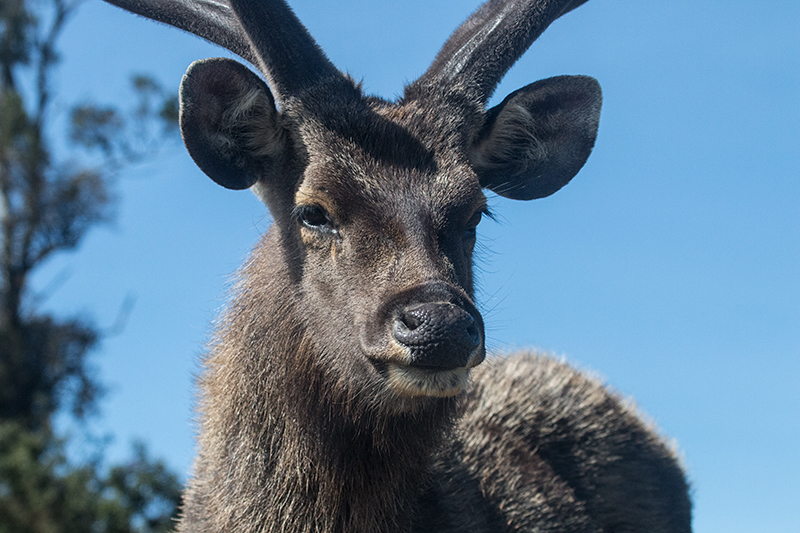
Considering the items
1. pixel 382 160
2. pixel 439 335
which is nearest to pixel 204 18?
pixel 382 160

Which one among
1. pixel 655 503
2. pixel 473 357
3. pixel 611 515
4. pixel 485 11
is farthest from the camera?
pixel 655 503

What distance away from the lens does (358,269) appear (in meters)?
4.68

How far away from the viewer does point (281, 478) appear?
16.7 feet

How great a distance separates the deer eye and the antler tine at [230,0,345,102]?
2.90 feet

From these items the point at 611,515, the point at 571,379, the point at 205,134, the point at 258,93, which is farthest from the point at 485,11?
the point at 611,515

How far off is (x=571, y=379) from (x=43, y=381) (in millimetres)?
28451

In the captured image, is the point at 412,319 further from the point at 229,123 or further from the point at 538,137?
the point at 538,137

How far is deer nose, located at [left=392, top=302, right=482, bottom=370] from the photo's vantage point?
3953 millimetres

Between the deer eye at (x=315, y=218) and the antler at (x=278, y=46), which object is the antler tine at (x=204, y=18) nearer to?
the antler at (x=278, y=46)

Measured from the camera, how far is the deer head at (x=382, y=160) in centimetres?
430

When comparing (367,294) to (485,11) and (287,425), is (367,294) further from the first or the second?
(485,11)

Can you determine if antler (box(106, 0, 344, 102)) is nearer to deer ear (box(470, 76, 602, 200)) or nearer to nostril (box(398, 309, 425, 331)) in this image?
deer ear (box(470, 76, 602, 200))

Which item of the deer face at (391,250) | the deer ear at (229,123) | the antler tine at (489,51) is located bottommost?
the deer face at (391,250)

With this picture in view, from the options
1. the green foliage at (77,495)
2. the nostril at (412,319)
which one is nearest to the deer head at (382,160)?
the nostril at (412,319)
